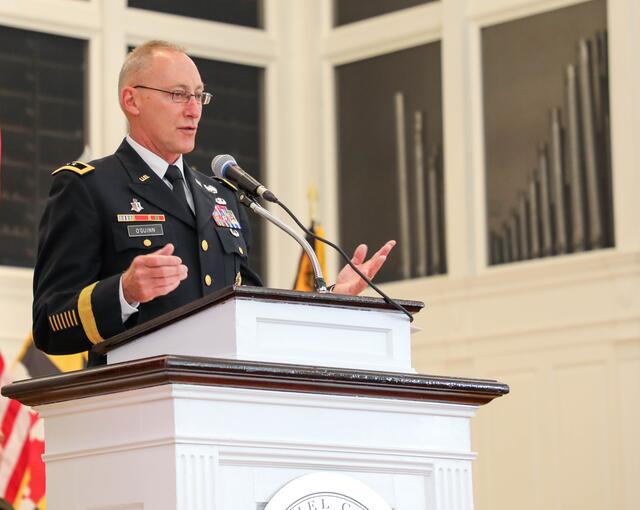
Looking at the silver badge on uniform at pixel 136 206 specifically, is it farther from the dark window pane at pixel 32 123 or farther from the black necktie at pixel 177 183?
the dark window pane at pixel 32 123

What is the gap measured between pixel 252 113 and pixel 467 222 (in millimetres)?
1656

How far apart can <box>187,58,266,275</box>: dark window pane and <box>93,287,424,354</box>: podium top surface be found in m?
6.39

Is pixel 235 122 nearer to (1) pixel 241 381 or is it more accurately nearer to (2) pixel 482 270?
(2) pixel 482 270

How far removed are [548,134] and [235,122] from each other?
202 centimetres

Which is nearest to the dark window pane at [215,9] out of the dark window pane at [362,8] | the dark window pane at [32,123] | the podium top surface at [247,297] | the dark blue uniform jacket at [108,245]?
the dark window pane at [362,8]

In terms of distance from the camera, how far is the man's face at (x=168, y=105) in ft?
10.1

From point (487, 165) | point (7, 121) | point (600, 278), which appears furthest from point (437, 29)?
point (7, 121)

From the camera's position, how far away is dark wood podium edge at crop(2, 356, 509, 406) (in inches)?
94.1

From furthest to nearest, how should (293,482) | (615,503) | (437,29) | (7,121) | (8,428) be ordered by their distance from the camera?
(437,29) → (7,121) → (615,503) → (8,428) → (293,482)

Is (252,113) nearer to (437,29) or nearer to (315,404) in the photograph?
(437,29)

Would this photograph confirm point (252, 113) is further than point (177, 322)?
Yes

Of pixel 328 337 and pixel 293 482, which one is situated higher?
pixel 328 337

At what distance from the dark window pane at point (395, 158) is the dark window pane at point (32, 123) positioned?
1.75 metres

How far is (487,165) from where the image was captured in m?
8.76
